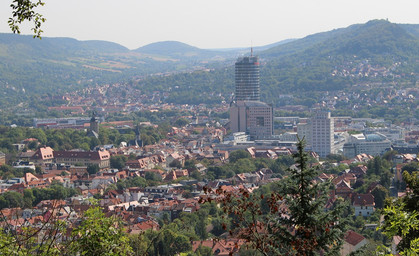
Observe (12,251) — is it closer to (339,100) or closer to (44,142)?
(44,142)

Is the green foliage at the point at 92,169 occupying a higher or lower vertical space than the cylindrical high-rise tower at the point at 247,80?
lower

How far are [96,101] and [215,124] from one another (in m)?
54.5

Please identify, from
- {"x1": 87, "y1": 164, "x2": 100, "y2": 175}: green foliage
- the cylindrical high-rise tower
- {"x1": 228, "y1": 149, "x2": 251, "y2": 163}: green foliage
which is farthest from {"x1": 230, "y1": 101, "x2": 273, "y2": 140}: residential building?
{"x1": 87, "y1": 164, "x2": 100, "y2": 175}: green foliage

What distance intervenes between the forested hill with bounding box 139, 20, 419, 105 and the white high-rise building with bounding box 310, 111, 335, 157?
195 ft

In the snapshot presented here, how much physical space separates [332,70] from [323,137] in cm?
7565

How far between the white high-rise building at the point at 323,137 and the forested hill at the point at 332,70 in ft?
195

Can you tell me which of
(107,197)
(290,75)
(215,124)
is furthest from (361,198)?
(290,75)

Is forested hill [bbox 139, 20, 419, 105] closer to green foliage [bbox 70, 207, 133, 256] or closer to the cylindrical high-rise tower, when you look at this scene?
the cylindrical high-rise tower

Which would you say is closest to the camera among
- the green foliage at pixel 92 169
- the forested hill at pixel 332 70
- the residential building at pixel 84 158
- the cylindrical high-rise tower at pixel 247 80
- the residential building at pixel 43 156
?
the green foliage at pixel 92 169

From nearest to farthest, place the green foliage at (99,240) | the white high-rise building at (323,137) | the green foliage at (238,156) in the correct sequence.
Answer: the green foliage at (99,240) → the green foliage at (238,156) → the white high-rise building at (323,137)

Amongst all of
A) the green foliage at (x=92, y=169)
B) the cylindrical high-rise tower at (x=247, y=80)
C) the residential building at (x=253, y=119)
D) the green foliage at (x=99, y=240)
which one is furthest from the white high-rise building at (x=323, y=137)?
the green foliage at (x=99, y=240)

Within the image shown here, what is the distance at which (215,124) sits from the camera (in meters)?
104

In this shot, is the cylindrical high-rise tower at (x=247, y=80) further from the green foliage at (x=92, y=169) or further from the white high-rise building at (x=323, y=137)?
the green foliage at (x=92, y=169)

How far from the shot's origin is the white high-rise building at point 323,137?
72.0 metres
